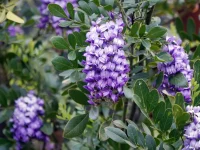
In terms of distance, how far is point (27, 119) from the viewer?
51.6 inches

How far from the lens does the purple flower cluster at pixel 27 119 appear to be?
131 cm

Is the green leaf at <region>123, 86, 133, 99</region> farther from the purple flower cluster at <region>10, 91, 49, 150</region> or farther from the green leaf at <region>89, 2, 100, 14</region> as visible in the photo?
the purple flower cluster at <region>10, 91, 49, 150</region>

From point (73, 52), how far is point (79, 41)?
0.03m

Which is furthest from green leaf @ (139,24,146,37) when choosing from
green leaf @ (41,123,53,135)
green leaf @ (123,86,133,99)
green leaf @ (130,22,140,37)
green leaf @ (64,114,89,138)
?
green leaf @ (41,123,53,135)

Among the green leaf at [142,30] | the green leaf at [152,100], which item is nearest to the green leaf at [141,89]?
the green leaf at [152,100]

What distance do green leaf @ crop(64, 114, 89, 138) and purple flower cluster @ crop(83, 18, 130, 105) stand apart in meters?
0.11

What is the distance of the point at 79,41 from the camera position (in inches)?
39.9

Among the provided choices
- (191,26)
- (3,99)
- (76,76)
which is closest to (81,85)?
(76,76)

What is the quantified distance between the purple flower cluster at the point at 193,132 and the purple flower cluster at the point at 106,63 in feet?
0.50

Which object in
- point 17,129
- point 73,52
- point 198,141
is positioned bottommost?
point 17,129

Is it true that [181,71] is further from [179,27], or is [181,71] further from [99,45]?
[179,27]

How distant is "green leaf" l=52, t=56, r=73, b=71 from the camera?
3.31ft

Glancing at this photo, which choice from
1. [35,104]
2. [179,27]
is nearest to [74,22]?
[35,104]

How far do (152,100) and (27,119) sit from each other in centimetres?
50
